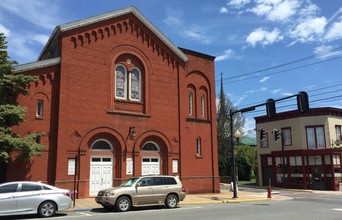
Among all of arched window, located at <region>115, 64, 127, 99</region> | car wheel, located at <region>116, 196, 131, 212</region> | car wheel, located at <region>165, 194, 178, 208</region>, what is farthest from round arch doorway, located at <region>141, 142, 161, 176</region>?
car wheel, located at <region>116, 196, 131, 212</region>

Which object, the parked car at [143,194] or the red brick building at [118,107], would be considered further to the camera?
the red brick building at [118,107]

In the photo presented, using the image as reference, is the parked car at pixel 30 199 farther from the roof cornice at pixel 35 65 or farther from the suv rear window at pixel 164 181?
the roof cornice at pixel 35 65

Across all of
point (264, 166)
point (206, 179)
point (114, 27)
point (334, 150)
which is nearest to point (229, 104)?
point (264, 166)

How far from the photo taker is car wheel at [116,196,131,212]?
57.5 feet

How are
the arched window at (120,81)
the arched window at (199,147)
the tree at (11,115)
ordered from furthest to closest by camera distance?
the arched window at (199,147) → the arched window at (120,81) → the tree at (11,115)

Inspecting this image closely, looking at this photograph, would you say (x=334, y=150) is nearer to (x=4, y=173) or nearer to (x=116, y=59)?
(x=116, y=59)

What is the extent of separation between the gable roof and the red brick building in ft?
0.23

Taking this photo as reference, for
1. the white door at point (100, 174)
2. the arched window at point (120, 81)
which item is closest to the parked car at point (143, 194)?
the white door at point (100, 174)

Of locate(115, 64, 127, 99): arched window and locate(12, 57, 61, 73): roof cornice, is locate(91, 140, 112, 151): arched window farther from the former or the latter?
locate(12, 57, 61, 73): roof cornice

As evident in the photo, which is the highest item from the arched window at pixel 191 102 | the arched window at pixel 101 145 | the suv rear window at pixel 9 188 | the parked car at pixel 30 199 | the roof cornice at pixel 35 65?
the roof cornice at pixel 35 65

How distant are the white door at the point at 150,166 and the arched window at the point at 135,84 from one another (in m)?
4.37

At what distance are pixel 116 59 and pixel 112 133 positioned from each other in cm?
521

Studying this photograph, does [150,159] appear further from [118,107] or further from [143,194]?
[143,194]

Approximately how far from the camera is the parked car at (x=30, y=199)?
1501 centimetres
